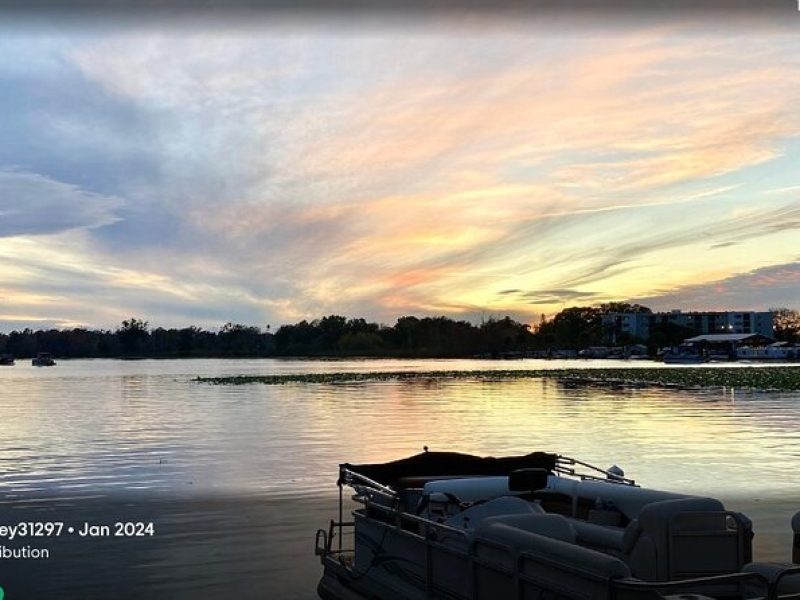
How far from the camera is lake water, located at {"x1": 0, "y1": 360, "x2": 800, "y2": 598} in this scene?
8992 millimetres

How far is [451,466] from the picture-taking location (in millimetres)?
8445

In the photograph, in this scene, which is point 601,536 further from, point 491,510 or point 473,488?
point 473,488

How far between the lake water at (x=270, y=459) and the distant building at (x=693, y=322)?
118m

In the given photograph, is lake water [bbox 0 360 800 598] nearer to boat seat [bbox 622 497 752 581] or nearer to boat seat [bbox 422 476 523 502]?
boat seat [bbox 422 476 523 502]

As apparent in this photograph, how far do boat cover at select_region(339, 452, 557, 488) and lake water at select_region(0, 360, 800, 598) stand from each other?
4.30 feet

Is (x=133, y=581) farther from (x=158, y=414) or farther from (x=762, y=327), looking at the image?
(x=762, y=327)

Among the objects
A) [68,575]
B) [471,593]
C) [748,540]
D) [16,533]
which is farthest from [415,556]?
[16,533]

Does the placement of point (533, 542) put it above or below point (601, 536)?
above

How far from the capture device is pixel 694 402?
34.4 m

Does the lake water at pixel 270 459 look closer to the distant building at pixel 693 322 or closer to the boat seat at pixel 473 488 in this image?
the boat seat at pixel 473 488

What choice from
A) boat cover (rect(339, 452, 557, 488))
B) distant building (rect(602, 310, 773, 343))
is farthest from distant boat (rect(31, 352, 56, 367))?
boat cover (rect(339, 452, 557, 488))

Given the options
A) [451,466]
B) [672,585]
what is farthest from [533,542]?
[451,466]

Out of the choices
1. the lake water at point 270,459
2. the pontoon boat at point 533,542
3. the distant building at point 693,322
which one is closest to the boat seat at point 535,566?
the pontoon boat at point 533,542

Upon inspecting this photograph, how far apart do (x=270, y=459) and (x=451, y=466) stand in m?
10.5
